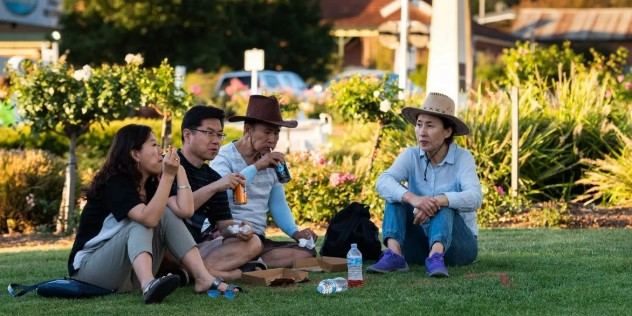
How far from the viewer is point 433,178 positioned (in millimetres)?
8336

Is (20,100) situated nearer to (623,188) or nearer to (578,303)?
(623,188)

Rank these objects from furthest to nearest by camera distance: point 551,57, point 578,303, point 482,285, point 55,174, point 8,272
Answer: point 551,57
point 55,174
point 8,272
point 482,285
point 578,303

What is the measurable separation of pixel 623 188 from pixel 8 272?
681cm

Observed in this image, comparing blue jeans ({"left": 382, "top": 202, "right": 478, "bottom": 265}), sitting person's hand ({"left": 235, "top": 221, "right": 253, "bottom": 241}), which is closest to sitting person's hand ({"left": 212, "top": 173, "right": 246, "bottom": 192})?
sitting person's hand ({"left": 235, "top": 221, "right": 253, "bottom": 241})

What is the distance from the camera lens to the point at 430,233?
7973mm

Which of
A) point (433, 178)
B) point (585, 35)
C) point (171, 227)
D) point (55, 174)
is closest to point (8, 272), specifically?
point (171, 227)

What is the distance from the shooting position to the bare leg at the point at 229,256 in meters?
7.82

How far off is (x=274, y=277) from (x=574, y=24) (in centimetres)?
5087

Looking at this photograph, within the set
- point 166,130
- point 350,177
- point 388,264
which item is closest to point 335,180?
point 350,177

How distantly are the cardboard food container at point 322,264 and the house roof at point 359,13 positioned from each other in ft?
137

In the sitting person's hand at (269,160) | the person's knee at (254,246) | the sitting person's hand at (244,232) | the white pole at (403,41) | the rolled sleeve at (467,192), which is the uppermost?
the white pole at (403,41)

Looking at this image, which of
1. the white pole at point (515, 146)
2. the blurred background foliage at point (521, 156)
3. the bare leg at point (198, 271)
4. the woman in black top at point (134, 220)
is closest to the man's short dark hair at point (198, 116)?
the woman in black top at point (134, 220)

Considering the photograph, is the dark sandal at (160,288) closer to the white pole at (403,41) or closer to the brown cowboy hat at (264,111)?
the brown cowboy hat at (264,111)

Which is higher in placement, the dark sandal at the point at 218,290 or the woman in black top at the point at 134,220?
the woman in black top at the point at 134,220
